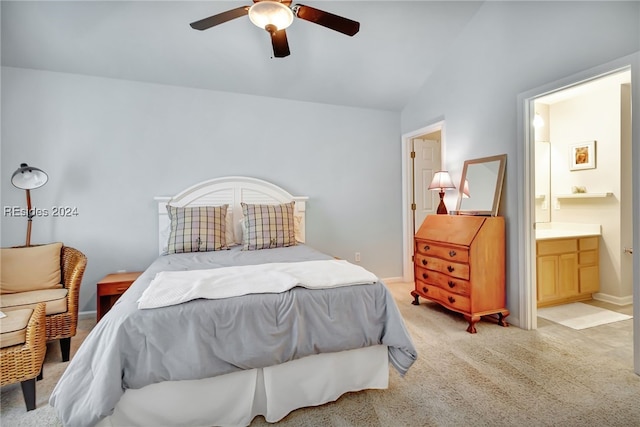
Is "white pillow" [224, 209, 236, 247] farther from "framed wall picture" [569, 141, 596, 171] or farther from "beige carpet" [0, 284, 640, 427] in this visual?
"framed wall picture" [569, 141, 596, 171]

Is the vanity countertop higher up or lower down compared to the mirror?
lower down

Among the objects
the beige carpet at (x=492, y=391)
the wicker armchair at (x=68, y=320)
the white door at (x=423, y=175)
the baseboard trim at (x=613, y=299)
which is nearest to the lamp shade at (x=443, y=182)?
the white door at (x=423, y=175)

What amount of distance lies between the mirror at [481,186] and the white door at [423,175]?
113 centimetres

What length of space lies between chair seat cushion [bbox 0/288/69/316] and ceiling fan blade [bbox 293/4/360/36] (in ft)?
8.69

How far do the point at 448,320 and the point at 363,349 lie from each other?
157cm

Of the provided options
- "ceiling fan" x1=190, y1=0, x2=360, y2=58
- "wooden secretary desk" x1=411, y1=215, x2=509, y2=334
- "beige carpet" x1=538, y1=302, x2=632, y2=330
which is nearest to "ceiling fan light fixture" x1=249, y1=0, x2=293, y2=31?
"ceiling fan" x1=190, y1=0, x2=360, y2=58

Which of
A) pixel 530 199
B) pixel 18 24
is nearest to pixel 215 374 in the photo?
pixel 530 199

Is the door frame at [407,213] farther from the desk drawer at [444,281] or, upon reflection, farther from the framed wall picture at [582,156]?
the framed wall picture at [582,156]

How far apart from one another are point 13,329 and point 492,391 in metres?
2.81

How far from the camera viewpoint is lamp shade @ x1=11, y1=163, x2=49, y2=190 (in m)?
2.68

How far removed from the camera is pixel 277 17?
184 centimetres

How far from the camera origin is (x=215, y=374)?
1513 mm

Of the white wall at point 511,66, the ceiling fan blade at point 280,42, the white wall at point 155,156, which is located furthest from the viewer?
the white wall at point 155,156

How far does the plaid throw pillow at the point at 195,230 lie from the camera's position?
9.75 feet
